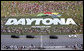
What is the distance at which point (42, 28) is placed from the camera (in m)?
46.8

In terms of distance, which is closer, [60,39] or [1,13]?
[60,39]

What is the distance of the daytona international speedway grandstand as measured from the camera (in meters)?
41.3

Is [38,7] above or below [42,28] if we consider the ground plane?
above

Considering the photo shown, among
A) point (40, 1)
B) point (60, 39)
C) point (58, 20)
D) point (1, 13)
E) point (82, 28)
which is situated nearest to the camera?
point (60, 39)

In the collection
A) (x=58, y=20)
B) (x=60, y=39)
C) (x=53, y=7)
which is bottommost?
(x=60, y=39)

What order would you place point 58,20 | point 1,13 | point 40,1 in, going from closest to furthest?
point 58,20 → point 1,13 → point 40,1

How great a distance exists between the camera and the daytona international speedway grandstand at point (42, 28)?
41.3 meters

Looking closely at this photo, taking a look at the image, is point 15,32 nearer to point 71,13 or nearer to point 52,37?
point 52,37

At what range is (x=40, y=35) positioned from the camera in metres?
44.8

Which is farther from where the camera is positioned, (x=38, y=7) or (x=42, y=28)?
(x=38, y=7)

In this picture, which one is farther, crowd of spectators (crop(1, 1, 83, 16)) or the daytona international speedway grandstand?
crowd of spectators (crop(1, 1, 83, 16))

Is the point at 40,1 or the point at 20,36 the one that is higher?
the point at 40,1

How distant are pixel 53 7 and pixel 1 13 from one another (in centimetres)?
1549

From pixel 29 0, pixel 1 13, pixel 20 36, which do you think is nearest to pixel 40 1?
pixel 29 0
